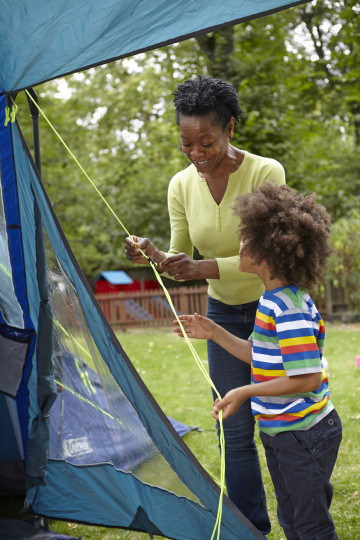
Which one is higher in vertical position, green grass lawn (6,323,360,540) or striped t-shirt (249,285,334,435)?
striped t-shirt (249,285,334,435)

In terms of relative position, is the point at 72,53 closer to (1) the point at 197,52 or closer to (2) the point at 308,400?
(2) the point at 308,400

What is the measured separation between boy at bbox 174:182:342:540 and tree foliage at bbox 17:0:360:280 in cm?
747

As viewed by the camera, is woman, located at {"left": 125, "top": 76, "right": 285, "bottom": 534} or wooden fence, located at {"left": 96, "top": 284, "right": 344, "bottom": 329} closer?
woman, located at {"left": 125, "top": 76, "right": 285, "bottom": 534}

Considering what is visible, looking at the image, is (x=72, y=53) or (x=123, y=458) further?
(x=123, y=458)

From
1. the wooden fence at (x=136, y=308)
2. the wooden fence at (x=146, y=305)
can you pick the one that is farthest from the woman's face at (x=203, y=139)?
the wooden fence at (x=136, y=308)

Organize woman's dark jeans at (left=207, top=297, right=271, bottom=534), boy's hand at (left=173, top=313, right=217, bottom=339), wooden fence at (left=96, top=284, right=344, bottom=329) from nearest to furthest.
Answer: boy's hand at (left=173, top=313, right=217, bottom=339), woman's dark jeans at (left=207, top=297, right=271, bottom=534), wooden fence at (left=96, top=284, right=344, bottom=329)

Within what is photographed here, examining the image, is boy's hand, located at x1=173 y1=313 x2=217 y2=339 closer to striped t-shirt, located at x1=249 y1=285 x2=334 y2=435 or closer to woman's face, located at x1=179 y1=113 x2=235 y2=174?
striped t-shirt, located at x1=249 y1=285 x2=334 y2=435

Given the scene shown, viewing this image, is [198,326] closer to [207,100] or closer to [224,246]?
[224,246]

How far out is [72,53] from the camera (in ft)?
6.70

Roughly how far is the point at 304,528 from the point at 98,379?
38.0 inches

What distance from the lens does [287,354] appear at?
1981 mm

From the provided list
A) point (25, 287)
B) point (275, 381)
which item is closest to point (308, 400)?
point (275, 381)

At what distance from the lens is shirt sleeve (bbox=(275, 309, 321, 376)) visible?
77.4 inches

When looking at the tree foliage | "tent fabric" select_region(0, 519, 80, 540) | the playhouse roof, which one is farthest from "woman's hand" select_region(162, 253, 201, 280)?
the playhouse roof
